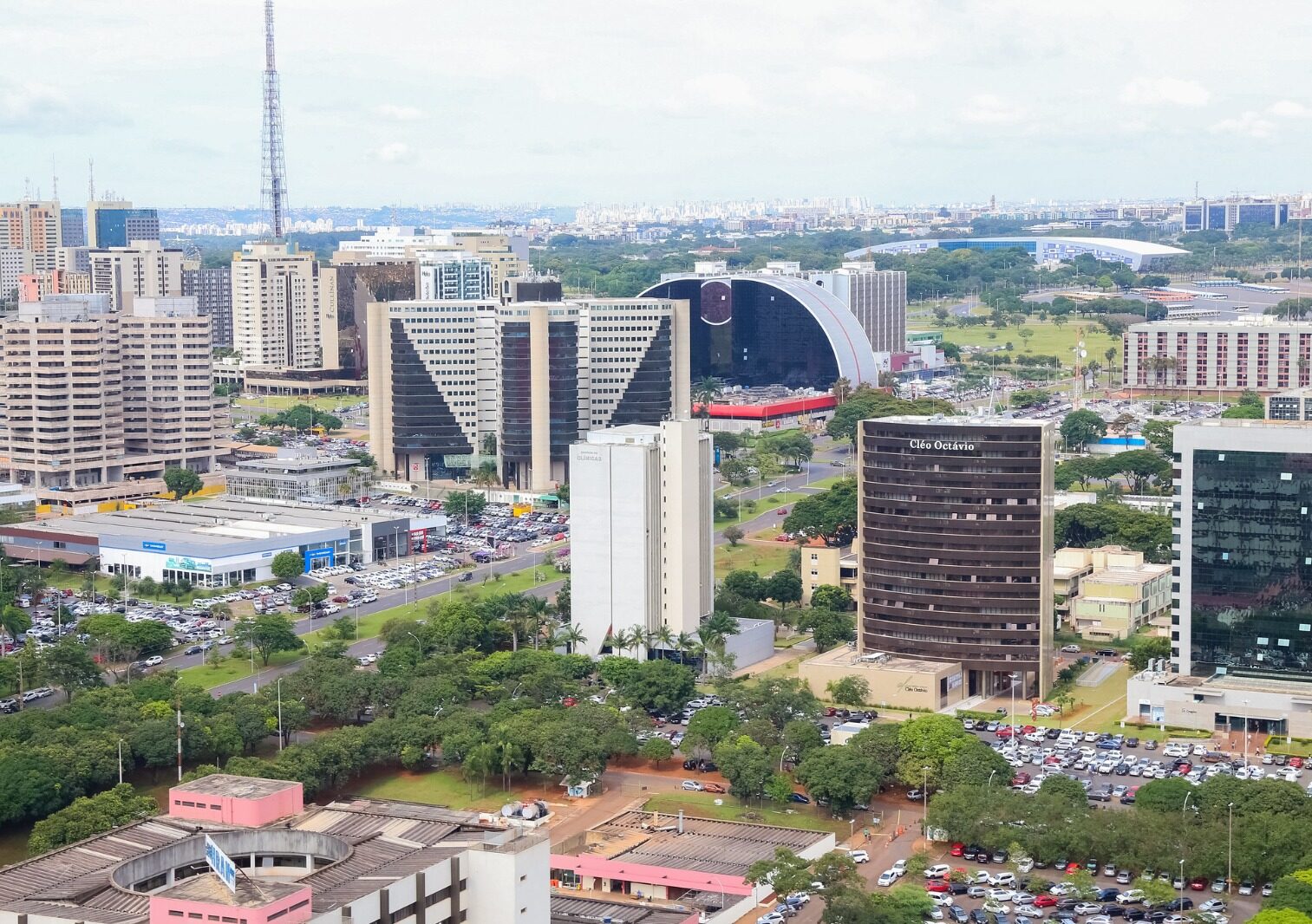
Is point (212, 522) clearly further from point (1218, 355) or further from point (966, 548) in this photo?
point (1218, 355)

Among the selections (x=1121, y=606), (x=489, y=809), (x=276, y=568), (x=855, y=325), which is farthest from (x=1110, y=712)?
(x=855, y=325)

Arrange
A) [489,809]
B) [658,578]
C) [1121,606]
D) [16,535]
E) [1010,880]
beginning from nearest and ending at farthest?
[1010,880]
[489,809]
[658,578]
[1121,606]
[16,535]

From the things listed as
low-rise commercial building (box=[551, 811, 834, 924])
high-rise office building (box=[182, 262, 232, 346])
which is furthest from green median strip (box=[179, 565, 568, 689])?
high-rise office building (box=[182, 262, 232, 346])

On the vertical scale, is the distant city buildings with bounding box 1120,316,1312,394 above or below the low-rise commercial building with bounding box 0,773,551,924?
above

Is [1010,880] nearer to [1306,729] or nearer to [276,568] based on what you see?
[1306,729]

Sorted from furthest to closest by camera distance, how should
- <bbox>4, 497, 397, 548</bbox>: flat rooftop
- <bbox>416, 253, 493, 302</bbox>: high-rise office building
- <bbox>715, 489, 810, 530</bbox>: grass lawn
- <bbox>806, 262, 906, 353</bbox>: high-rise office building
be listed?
<bbox>416, 253, 493, 302</bbox>: high-rise office building, <bbox>806, 262, 906, 353</bbox>: high-rise office building, <bbox>715, 489, 810, 530</bbox>: grass lawn, <bbox>4, 497, 397, 548</bbox>: flat rooftop

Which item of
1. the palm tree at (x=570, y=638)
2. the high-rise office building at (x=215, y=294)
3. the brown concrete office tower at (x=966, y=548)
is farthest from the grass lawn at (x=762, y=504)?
the high-rise office building at (x=215, y=294)

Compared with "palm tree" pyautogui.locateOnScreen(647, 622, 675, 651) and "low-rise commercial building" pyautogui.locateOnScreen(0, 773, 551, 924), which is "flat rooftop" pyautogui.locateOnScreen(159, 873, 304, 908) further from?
"palm tree" pyautogui.locateOnScreen(647, 622, 675, 651)

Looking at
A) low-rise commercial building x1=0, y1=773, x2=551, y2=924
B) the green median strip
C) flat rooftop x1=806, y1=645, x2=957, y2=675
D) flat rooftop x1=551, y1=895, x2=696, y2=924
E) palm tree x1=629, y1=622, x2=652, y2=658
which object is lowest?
flat rooftop x1=551, y1=895, x2=696, y2=924

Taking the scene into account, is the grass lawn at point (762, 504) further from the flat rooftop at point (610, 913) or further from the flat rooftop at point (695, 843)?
the flat rooftop at point (610, 913)
